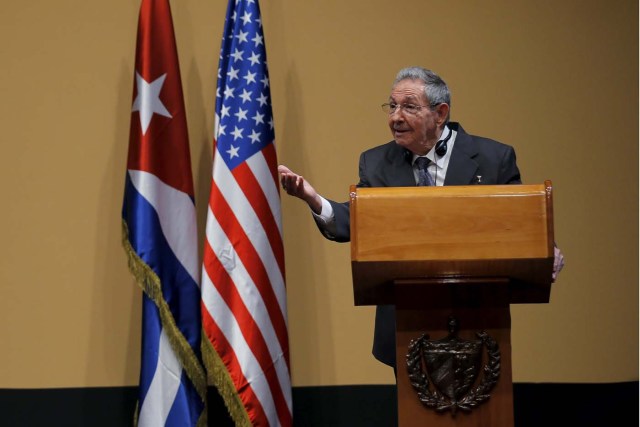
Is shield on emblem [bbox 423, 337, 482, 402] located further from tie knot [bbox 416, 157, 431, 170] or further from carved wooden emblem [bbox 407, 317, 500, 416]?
tie knot [bbox 416, 157, 431, 170]

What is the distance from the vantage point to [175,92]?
4.29 metres

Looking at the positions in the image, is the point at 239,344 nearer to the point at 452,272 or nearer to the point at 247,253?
the point at 247,253

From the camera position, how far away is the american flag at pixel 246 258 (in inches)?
164

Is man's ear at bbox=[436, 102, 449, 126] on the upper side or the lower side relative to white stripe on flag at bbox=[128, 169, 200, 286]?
upper

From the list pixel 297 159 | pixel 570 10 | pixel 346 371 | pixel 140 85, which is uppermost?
pixel 570 10

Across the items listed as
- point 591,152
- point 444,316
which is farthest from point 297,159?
point 444,316

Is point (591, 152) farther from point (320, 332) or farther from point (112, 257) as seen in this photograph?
point (112, 257)

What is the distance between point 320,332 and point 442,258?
2.38 metres

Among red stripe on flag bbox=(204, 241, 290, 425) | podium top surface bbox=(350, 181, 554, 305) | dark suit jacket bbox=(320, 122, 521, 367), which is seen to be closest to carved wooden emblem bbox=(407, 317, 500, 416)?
podium top surface bbox=(350, 181, 554, 305)

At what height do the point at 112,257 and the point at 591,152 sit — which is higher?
the point at 591,152

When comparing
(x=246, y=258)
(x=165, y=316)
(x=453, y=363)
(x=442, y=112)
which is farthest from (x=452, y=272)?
(x=165, y=316)

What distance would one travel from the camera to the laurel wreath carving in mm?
2488

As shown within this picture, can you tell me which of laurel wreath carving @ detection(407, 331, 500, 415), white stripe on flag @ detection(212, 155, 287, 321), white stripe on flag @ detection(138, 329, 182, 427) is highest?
white stripe on flag @ detection(212, 155, 287, 321)

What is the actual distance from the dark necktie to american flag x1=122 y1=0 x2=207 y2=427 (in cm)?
147
